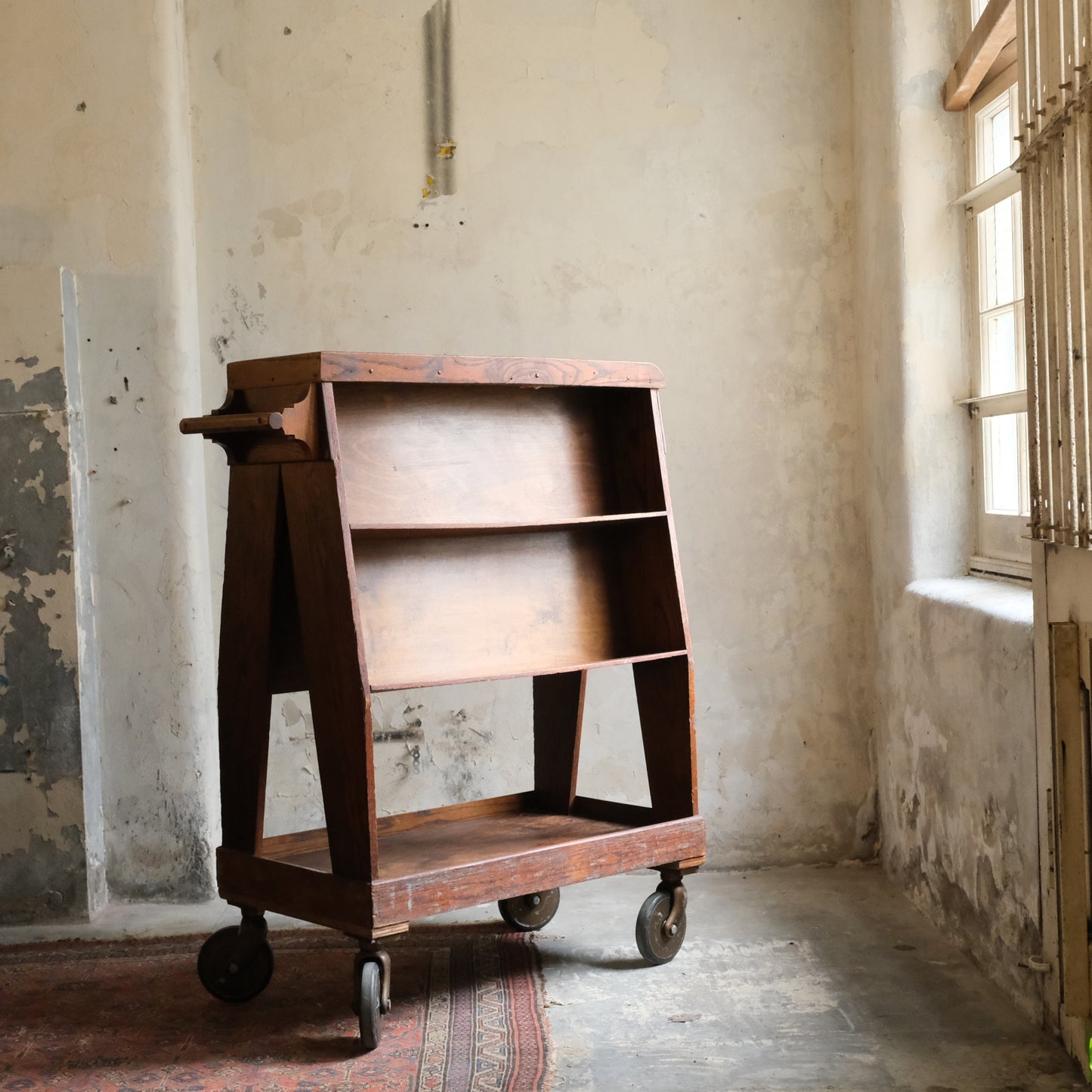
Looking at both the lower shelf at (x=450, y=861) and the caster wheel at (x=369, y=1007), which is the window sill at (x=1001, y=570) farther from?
the caster wheel at (x=369, y=1007)

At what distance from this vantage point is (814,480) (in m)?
Result: 4.23

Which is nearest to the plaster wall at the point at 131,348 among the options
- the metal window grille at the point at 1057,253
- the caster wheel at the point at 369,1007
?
the caster wheel at the point at 369,1007

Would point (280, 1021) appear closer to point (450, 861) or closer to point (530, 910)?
point (450, 861)

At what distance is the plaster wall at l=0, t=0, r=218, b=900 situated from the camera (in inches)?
152

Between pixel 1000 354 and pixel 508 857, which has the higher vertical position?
pixel 1000 354

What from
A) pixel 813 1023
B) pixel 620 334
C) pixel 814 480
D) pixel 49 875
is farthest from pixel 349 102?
pixel 813 1023

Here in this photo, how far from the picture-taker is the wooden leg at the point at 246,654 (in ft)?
9.87

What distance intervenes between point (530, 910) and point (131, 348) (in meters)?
2.12

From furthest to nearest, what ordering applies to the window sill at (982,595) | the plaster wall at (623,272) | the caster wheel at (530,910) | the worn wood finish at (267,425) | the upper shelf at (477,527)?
the plaster wall at (623,272) < the caster wheel at (530,910) < the window sill at (982,595) < the upper shelf at (477,527) < the worn wood finish at (267,425)

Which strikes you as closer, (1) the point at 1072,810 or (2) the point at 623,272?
(1) the point at 1072,810

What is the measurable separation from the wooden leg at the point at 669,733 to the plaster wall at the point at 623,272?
0.71 meters

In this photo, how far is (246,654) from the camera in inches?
121

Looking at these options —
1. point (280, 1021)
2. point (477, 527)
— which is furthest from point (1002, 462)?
point (280, 1021)

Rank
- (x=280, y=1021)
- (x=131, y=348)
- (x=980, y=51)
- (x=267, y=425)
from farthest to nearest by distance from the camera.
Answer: (x=131, y=348), (x=980, y=51), (x=280, y=1021), (x=267, y=425)
